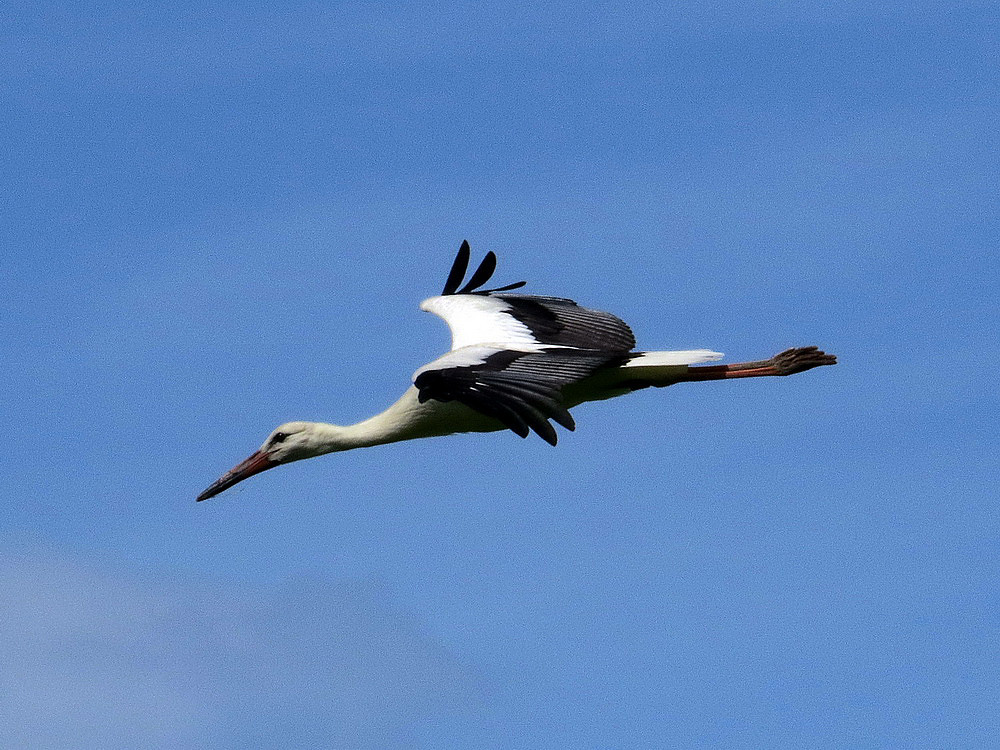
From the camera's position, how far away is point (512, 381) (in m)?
11.5

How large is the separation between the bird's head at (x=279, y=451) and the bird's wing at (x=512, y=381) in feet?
5.61

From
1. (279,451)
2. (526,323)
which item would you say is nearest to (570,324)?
(526,323)

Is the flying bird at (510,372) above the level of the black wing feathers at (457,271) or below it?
below

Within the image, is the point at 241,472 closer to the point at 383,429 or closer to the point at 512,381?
the point at 383,429

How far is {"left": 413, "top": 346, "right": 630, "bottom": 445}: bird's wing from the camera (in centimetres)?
1109

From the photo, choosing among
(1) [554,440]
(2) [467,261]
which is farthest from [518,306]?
(1) [554,440]

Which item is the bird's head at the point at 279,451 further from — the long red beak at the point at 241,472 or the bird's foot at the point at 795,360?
the bird's foot at the point at 795,360

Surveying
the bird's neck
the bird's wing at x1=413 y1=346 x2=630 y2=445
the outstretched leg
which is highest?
the outstretched leg

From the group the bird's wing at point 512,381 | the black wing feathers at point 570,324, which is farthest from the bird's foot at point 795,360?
the bird's wing at point 512,381

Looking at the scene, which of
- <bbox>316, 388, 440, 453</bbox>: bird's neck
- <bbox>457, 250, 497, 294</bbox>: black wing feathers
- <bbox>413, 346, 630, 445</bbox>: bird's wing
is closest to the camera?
<bbox>413, 346, 630, 445</bbox>: bird's wing

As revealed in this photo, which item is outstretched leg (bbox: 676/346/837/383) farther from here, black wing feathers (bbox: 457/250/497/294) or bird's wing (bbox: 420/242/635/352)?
black wing feathers (bbox: 457/250/497/294)

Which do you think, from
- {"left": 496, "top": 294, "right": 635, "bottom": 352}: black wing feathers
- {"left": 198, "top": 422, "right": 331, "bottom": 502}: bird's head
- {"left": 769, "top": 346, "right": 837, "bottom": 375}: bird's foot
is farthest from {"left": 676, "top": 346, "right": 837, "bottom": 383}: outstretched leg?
{"left": 198, "top": 422, "right": 331, "bottom": 502}: bird's head

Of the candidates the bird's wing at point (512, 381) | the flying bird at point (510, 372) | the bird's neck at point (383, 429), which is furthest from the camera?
the bird's neck at point (383, 429)

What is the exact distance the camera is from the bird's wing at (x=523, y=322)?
1365cm
